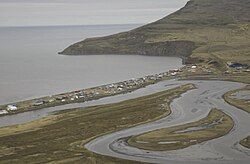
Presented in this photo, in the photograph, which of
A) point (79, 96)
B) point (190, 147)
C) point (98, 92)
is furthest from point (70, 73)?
point (190, 147)

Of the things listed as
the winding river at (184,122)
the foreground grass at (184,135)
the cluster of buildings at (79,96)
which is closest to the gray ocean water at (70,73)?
the cluster of buildings at (79,96)

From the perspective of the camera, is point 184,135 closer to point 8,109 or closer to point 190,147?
point 190,147

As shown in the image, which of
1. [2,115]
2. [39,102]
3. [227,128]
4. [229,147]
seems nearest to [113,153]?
[229,147]

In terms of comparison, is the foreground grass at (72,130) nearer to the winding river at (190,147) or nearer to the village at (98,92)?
the winding river at (190,147)

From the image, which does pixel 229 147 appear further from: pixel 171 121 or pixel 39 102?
pixel 39 102

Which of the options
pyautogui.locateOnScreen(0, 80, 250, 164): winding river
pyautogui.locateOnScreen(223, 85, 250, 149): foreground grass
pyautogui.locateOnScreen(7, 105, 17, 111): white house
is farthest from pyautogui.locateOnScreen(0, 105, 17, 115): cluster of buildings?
pyautogui.locateOnScreen(223, 85, 250, 149): foreground grass
